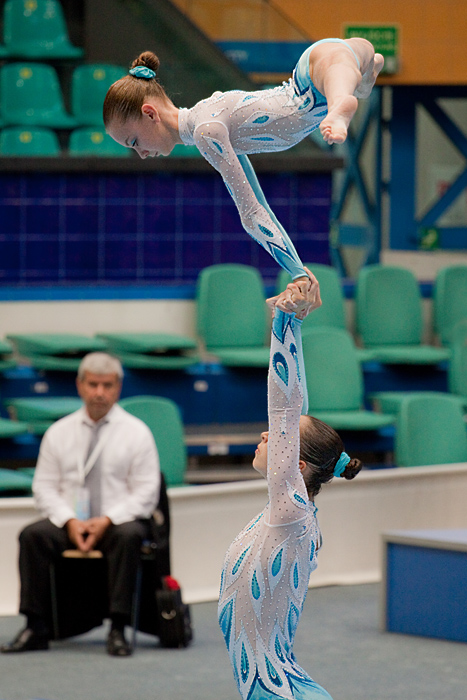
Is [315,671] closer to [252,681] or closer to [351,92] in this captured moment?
[252,681]

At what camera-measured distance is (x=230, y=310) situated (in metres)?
6.55

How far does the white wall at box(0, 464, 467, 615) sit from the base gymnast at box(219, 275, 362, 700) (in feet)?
9.05

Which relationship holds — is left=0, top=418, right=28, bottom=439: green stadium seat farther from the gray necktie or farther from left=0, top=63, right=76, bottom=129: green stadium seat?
left=0, top=63, right=76, bottom=129: green stadium seat

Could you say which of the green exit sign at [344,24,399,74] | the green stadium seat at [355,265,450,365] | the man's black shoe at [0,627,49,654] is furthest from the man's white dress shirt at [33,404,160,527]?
the green exit sign at [344,24,399,74]

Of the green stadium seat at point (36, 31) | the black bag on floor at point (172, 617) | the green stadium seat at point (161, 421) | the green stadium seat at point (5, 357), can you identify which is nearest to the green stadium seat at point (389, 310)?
the green stadium seat at point (161, 421)

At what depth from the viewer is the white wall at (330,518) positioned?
496 cm

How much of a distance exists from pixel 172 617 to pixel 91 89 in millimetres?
4551

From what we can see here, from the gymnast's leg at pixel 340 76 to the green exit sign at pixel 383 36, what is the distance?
830 cm

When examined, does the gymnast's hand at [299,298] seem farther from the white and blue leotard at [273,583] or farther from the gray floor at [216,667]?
the gray floor at [216,667]

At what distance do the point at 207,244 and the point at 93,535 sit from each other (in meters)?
3.22

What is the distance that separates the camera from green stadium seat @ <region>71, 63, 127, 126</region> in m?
7.84

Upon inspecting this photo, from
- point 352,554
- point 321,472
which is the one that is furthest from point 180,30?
point 321,472

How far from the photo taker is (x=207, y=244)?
732 centimetres

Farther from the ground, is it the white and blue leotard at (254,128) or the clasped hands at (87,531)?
the white and blue leotard at (254,128)
